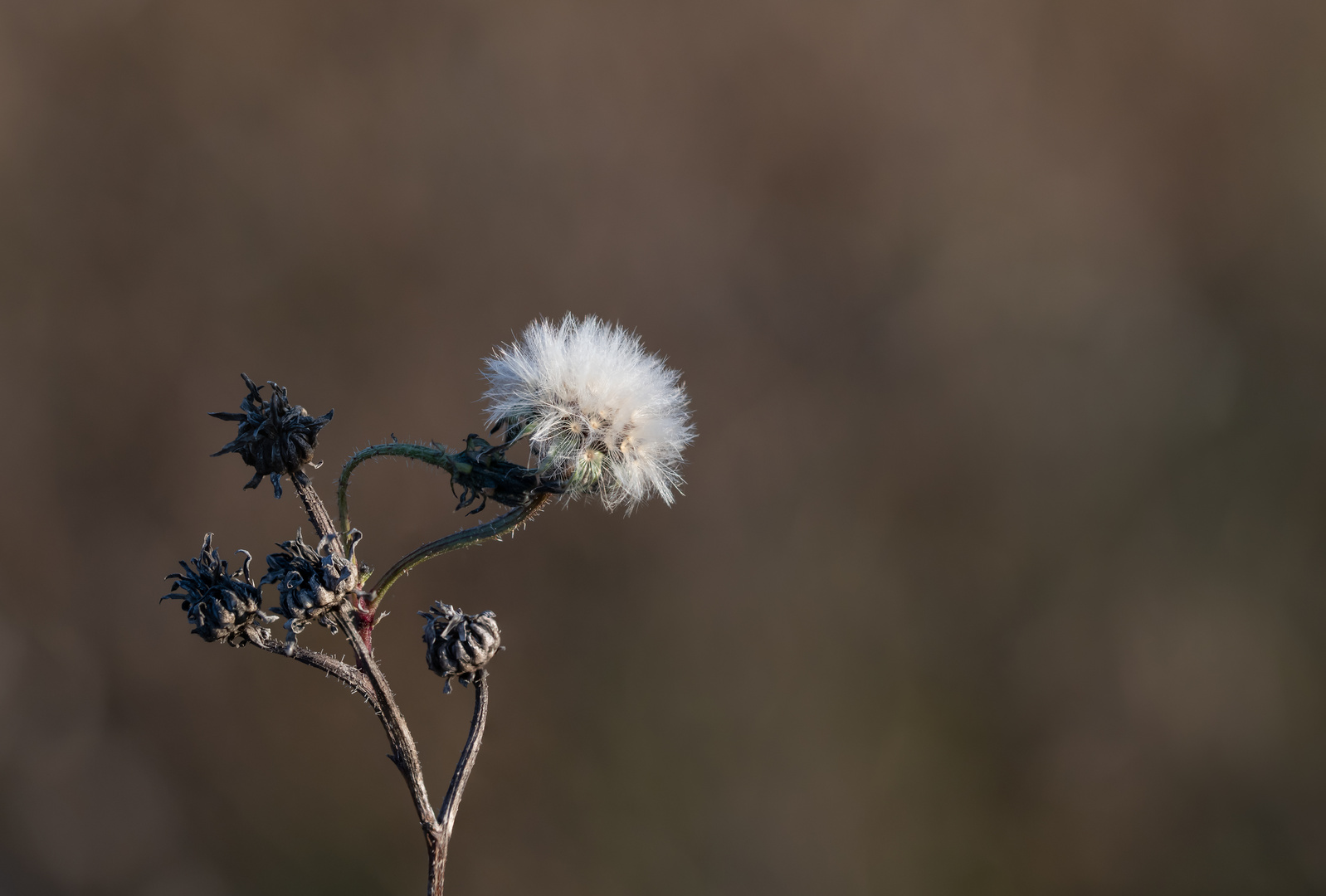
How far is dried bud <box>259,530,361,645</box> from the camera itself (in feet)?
5.45

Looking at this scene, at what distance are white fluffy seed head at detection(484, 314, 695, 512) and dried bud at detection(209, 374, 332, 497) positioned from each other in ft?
1.28

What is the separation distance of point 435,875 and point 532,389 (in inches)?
40.5

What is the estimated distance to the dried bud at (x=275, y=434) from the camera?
1.79 m

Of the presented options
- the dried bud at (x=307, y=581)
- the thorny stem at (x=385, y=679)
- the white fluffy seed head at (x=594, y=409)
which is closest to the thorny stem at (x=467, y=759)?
the thorny stem at (x=385, y=679)

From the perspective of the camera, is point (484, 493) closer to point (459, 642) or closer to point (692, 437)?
point (459, 642)

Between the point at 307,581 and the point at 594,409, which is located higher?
the point at 594,409

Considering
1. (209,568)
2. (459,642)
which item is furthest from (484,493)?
(209,568)

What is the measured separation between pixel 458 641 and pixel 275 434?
58cm

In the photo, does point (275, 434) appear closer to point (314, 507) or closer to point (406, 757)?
point (314, 507)

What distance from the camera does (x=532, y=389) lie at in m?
1.85

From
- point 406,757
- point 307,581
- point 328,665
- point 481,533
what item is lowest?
point 406,757

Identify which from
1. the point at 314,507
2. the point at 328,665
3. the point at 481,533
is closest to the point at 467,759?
the point at 328,665

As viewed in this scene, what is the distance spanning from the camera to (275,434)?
1787mm

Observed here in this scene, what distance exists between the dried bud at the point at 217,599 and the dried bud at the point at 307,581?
0.07 metres
